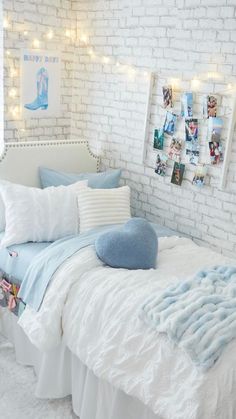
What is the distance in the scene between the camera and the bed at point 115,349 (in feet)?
5.59

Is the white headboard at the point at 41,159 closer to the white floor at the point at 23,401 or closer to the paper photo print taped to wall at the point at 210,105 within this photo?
the paper photo print taped to wall at the point at 210,105

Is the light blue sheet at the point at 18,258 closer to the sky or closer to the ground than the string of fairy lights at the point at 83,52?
closer to the ground

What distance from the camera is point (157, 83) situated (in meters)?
3.08

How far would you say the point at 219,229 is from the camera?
9.46ft

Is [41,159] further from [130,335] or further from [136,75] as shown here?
[130,335]

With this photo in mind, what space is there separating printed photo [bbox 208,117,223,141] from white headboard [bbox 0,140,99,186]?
3.53 feet

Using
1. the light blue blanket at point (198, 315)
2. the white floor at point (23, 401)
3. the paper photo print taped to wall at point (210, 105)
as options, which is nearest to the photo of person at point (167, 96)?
the paper photo print taped to wall at point (210, 105)

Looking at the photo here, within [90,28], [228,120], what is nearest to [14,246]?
[228,120]

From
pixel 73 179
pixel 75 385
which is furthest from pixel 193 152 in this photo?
pixel 75 385

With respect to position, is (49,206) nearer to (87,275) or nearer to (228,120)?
(87,275)

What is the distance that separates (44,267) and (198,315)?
913 millimetres

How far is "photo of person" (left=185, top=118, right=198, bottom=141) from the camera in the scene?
2.86m

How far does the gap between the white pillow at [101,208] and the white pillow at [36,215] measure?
0.06 metres

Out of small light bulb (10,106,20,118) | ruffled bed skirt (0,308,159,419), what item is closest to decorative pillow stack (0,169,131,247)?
ruffled bed skirt (0,308,159,419)
